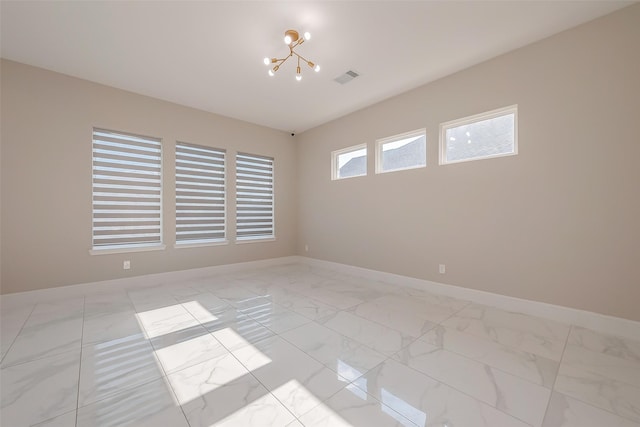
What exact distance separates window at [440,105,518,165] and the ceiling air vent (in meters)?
1.44

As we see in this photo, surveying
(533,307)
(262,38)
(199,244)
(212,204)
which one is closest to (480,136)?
(533,307)

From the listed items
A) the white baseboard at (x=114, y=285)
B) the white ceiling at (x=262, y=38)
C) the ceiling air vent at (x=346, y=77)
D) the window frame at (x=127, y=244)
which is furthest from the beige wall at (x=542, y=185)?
the window frame at (x=127, y=244)

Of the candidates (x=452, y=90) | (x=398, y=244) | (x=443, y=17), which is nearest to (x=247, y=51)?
(x=443, y=17)

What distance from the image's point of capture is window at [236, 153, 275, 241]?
5.32 metres

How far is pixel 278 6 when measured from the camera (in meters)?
2.41

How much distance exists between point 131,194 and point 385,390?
440 cm

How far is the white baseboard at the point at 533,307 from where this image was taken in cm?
246

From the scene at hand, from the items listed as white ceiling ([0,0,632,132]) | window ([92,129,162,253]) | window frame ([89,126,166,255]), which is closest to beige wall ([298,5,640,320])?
white ceiling ([0,0,632,132])

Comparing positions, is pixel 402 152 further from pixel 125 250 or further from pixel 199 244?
pixel 125 250

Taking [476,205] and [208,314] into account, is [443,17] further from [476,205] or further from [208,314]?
[208,314]

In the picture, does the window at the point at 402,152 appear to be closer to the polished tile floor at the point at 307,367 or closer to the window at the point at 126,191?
the polished tile floor at the point at 307,367

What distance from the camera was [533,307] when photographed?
2934 millimetres

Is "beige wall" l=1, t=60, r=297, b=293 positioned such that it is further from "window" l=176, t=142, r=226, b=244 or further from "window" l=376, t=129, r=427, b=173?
"window" l=376, t=129, r=427, b=173

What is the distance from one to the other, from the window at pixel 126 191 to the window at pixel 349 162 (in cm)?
319
